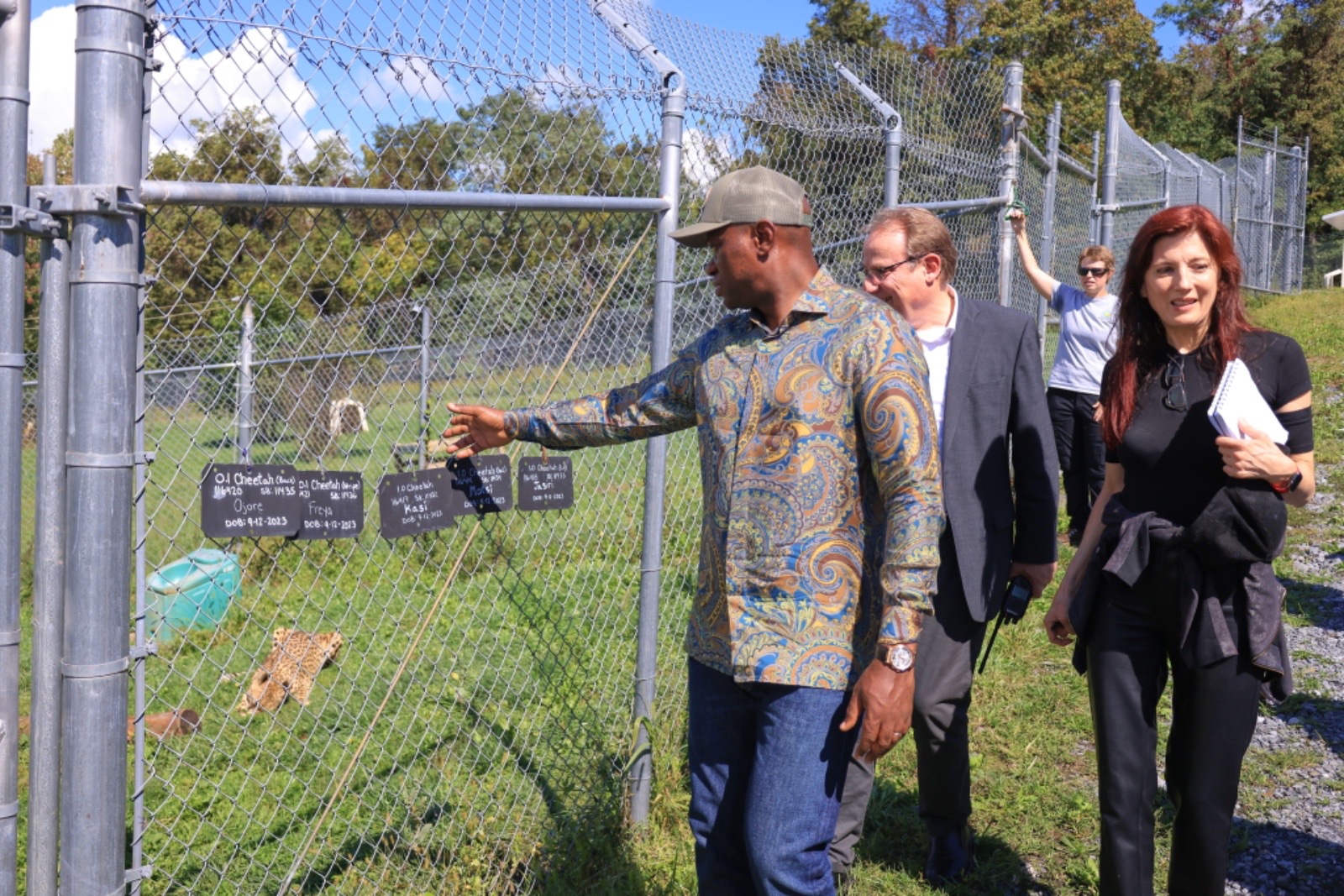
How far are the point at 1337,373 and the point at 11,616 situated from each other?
45.3 ft

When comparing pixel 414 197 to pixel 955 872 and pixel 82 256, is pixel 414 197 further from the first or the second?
pixel 955 872

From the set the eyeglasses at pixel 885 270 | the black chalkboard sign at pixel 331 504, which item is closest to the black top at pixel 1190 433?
the eyeglasses at pixel 885 270

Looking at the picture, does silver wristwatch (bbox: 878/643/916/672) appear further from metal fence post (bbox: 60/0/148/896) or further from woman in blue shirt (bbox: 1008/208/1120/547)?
woman in blue shirt (bbox: 1008/208/1120/547)

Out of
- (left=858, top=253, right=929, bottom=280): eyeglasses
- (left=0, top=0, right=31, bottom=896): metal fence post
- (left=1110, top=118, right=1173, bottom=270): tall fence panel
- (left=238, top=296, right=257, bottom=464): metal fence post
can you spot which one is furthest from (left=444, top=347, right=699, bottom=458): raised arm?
(left=1110, top=118, right=1173, bottom=270): tall fence panel

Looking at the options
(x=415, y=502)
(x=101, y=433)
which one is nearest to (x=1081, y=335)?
(x=415, y=502)

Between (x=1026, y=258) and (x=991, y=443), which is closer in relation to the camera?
(x=991, y=443)

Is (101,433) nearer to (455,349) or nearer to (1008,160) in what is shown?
(455,349)

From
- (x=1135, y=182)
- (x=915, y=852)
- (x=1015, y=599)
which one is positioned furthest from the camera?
(x=1135, y=182)

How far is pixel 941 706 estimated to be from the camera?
343cm

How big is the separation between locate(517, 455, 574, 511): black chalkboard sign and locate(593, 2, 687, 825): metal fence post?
1.19ft

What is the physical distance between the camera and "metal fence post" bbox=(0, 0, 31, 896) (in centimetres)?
193

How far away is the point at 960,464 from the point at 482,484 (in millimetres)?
1404

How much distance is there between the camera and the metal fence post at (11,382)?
193 cm

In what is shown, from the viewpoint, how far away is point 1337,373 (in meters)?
12.8
